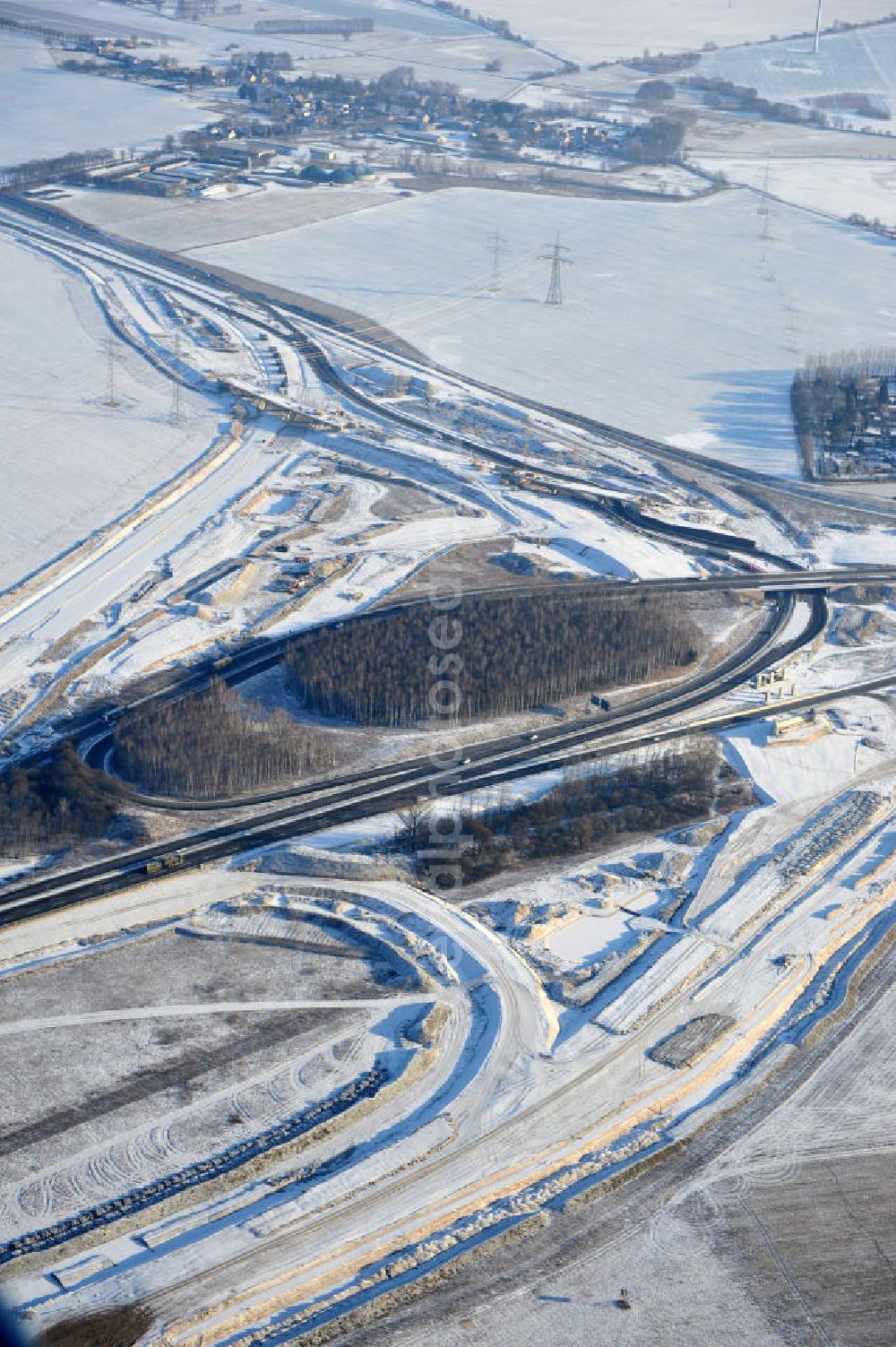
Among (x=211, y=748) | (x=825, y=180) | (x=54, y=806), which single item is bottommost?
(x=54, y=806)

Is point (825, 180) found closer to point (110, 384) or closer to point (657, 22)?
point (110, 384)

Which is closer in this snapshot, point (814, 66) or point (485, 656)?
point (485, 656)

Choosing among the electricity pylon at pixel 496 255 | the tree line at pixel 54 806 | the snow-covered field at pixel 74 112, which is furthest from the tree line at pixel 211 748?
the snow-covered field at pixel 74 112

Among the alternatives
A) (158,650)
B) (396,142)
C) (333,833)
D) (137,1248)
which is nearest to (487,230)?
(396,142)

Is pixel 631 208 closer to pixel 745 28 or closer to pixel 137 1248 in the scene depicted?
pixel 745 28

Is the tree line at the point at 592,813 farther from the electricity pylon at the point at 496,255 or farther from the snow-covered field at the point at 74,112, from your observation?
the snow-covered field at the point at 74,112

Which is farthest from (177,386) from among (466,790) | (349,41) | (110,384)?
(349,41)
